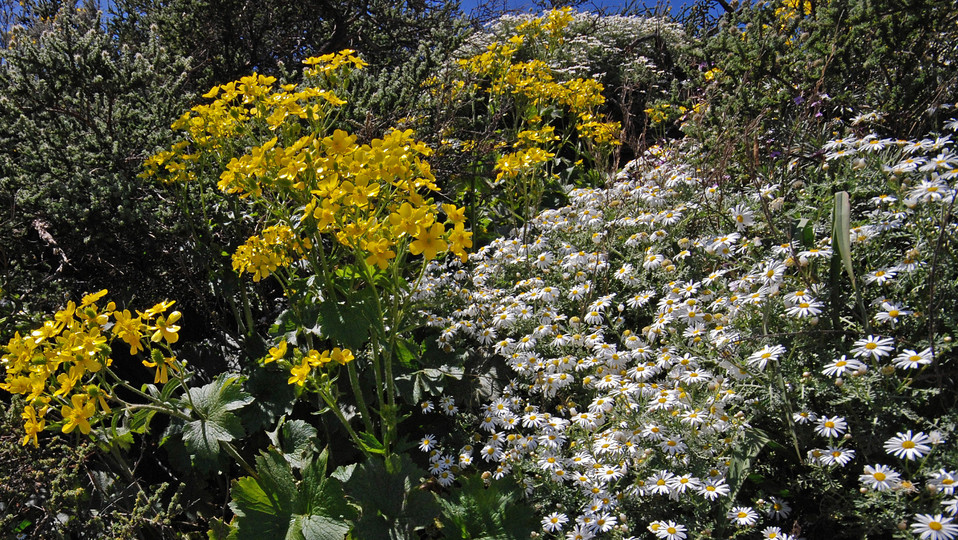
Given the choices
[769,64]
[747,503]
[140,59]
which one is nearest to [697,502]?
[747,503]

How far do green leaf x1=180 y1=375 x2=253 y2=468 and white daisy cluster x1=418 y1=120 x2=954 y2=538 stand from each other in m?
0.80

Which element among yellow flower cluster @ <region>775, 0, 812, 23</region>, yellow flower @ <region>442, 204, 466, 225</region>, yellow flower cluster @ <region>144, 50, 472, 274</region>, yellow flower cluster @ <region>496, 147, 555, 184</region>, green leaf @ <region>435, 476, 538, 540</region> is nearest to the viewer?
yellow flower cluster @ <region>144, 50, 472, 274</region>

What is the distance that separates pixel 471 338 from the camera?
2.69 m

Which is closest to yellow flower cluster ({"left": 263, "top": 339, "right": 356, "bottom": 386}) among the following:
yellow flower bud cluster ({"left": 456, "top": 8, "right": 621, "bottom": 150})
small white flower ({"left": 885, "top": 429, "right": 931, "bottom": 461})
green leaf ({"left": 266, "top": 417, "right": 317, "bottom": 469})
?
green leaf ({"left": 266, "top": 417, "right": 317, "bottom": 469})

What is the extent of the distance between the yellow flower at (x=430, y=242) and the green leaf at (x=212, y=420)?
33.2 inches

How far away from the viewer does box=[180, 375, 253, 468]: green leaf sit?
182 centimetres

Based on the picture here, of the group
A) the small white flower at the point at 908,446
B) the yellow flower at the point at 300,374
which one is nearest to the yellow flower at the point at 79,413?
the yellow flower at the point at 300,374

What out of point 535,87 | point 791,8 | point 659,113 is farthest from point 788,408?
point 791,8

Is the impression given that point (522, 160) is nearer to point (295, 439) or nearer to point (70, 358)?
point (295, 439)

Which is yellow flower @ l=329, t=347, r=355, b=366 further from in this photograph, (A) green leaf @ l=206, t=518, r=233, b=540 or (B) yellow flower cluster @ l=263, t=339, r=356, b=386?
(A) green leaf @ l=206, t=518, r=233, b=540

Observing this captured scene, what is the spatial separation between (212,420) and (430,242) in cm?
97

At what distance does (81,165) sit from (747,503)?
2914 mm

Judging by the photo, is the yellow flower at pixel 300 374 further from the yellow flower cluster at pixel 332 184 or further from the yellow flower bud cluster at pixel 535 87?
the yellow flower bud cluster at pixel 535 87

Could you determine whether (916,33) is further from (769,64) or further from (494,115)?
(494,115)
